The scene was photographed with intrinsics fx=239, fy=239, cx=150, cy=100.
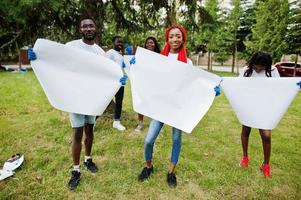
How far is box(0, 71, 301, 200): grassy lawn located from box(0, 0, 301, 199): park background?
12 mm

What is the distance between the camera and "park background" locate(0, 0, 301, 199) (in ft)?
9.18

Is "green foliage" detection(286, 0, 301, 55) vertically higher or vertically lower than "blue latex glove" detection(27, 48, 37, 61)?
higher

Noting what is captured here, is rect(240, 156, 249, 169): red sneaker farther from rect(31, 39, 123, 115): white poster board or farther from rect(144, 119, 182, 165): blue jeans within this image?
rect(31, 39, 123, 115): white poster board

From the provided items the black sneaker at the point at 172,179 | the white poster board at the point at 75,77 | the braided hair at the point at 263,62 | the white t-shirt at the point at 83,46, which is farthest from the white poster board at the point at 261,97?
the white t-shirt at the point at 83,46

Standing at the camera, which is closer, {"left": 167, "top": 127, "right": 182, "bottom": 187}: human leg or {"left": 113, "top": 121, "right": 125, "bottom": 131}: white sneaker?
{"left": 167, "top": 127, "right": 182, "bottom": 187}: human leg

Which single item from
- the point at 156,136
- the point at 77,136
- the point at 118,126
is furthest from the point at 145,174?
the point at 118,126

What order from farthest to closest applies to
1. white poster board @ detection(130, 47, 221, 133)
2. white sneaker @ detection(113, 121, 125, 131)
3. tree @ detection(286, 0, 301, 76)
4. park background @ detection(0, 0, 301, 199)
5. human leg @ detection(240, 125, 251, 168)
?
tree @ detection(286, 0, 301, 76)
white sneaker @ detection(113, 121, 125, 131)
human leg @ detection(240, 125, 251, 168)
park background @ detection(0, 0, 301, 199)
white poster board @ detection(130, 47, 221, 133)

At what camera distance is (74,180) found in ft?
9.16

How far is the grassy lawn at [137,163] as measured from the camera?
2742mm

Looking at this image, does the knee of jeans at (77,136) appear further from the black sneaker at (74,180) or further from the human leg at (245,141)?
the human leg at (245,141)

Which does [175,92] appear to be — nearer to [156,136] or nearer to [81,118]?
[156,136]

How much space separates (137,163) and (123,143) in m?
0.75

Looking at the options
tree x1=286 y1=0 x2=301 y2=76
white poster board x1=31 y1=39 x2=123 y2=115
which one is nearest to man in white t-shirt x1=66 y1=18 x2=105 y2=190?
white poster board x1=31 y1=39 x2=123 y2=115

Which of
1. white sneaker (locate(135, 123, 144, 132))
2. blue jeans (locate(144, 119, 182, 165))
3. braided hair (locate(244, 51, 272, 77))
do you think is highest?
braided hair (locate(244, 51, 272, 77))
